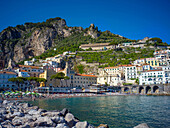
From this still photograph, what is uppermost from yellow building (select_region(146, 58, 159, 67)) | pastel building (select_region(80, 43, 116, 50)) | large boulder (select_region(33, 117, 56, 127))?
pastel building (select_region(80, 43, 116, 50))

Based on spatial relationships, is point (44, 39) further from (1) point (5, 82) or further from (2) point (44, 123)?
(2) point (44, 123)

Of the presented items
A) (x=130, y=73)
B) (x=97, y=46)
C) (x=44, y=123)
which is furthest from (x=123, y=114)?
(x=97, y=46)

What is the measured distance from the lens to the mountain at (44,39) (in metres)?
132

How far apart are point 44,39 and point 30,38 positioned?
11180 millimetres

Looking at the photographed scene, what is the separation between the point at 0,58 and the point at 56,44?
43.4 m

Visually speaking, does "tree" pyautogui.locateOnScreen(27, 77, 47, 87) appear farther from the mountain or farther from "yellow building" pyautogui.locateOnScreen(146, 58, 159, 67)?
"yellow building" pyautogui.locateOnScreen(146, 58, 159, 67)

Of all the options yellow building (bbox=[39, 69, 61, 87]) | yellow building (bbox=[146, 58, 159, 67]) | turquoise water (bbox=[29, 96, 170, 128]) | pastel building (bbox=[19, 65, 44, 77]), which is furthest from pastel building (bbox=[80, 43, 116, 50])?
turquoise water (bbox=[29, 96, 170, 128])

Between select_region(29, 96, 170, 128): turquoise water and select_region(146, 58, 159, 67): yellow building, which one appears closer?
select_region(29, 96, 170, 128): turquoise water

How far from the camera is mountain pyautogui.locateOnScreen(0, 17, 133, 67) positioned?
13212cm

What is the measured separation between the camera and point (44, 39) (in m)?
143

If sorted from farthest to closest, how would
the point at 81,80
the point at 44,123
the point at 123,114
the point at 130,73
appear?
1. the point at 81,80
2. the point at 130,73
3. the point at 123,114
4. the point at 44,123

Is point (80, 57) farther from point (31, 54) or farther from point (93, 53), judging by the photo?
point (31, 54)

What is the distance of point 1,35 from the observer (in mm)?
137625

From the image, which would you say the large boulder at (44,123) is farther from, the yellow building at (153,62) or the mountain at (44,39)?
the mountain at (44,39)
